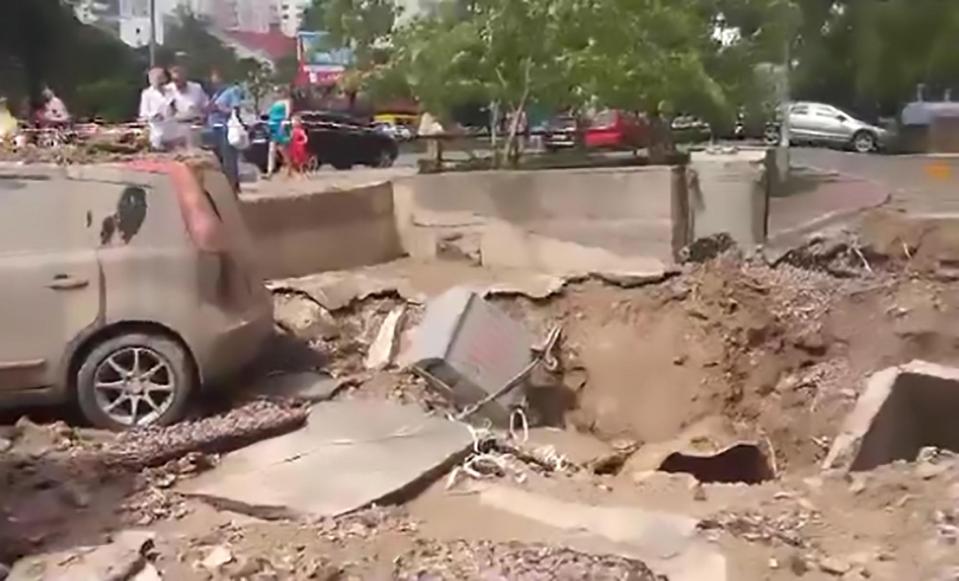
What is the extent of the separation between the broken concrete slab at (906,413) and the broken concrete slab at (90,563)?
4520 millimetres

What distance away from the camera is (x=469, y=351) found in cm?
990

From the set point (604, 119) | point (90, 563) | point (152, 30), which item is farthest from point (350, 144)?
point (90, 563)

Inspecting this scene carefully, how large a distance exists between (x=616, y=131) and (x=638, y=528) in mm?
12828

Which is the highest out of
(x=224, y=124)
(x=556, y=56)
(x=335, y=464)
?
(x=556, y=56)

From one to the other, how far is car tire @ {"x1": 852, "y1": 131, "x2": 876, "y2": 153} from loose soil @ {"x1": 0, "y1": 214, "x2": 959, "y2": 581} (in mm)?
21589

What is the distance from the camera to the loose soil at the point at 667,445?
6.27m

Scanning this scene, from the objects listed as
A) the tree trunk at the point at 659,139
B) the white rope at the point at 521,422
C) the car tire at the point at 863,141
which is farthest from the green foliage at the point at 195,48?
the white rope at the point at 521,422

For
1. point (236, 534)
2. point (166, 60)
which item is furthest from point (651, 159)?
point (166, 60)

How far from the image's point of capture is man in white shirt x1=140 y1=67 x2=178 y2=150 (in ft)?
45.2

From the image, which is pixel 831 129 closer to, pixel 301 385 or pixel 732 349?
pixel 732 349

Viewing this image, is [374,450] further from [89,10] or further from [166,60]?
[89,10]

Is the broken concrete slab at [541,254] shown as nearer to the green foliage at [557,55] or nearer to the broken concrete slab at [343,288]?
the broken concrete slab at [343,288]

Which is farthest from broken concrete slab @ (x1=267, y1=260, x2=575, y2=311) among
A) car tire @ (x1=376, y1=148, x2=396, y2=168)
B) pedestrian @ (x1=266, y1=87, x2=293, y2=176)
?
car tire @ (x1=376, y1=148, x2=396, y2=168)

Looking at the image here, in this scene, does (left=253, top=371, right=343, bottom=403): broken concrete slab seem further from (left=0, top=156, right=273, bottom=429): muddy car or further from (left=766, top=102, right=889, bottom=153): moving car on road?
(left=766, top=102, right=889, bottom=153): moving car on road
